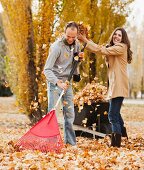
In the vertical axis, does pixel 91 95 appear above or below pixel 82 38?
below

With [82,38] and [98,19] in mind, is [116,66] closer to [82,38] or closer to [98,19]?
[82,38]

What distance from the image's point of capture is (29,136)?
→ 6730 mm

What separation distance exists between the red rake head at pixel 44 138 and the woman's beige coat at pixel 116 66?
1.13m

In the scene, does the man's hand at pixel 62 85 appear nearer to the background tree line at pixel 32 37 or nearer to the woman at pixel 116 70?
the woman at pixel 116 70

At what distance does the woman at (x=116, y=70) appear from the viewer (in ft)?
24.2

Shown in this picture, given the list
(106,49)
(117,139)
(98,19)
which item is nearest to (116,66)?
(106,49)

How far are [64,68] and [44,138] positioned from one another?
1033mm

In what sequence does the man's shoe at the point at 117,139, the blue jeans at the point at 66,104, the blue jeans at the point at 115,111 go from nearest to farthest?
1. the blue jeans at the point at 66,104
2. the blue jeans at the point at 115,111
3. the man's shoe at the point at 117,139

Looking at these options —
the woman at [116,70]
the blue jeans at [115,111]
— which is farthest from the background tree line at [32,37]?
the blue jeans at [115,111]

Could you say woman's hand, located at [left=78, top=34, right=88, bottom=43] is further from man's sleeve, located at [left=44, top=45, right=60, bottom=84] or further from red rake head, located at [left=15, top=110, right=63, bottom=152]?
red rake head, located at [left=15, top=110, right=63, bottom=152]

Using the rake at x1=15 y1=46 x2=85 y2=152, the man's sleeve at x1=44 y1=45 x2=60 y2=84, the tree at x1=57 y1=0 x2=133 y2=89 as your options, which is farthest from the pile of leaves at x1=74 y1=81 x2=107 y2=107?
the tree at x1=57 y1=0 x2=133 y2=89

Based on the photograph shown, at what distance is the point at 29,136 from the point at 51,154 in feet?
1.95

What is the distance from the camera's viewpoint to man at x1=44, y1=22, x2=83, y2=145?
6.87 metres

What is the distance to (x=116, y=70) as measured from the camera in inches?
295
